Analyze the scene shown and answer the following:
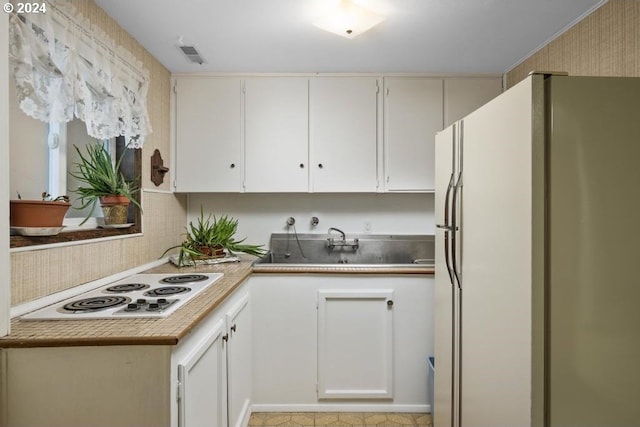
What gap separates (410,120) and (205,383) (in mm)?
2130

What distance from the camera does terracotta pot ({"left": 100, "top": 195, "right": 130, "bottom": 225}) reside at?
1782mm

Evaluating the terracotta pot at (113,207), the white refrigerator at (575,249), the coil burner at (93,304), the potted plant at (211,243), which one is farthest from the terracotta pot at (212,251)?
the white refrigerator at (575,249)

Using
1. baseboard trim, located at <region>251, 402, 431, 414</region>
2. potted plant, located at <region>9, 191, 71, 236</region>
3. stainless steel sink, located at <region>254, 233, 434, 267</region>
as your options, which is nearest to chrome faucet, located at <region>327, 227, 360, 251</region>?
stainless steel sink, located at <region>254, 233, 434, 267</region>

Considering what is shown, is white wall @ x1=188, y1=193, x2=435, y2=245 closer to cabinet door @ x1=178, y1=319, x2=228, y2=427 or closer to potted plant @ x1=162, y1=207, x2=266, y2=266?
potted plant @ x1=162, y1=207, x2=266, y2=266

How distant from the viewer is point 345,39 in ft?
6.68

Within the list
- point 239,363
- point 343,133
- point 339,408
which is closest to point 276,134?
point 343,133

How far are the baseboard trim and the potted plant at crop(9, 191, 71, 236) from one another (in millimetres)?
1557

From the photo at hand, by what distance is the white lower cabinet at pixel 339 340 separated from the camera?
7.06 ft

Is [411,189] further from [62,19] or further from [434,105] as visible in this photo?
[62,19]

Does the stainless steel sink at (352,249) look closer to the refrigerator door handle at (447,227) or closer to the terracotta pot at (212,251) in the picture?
the terracotta pot at (212,251)

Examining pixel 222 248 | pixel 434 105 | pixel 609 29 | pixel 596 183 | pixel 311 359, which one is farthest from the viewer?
pixel 434 105

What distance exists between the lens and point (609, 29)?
5.36 ft

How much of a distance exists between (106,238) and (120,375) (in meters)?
0.94

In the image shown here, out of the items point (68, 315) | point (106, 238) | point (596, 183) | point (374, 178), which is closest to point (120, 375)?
point (68, 315)
